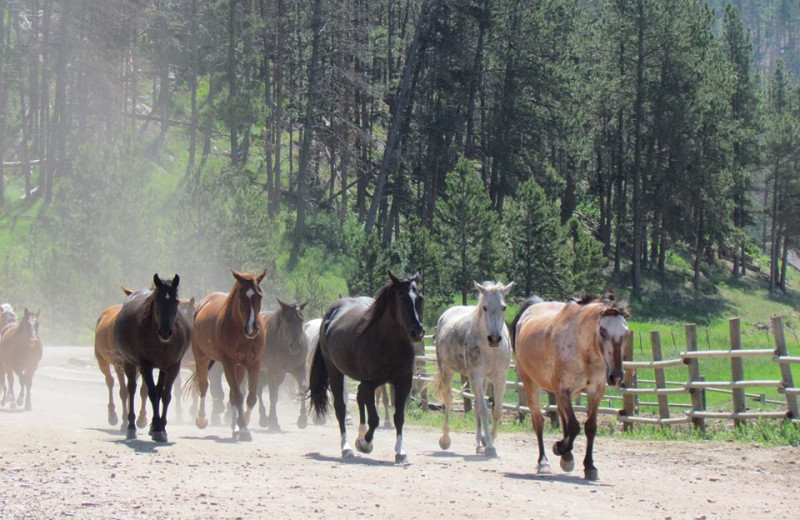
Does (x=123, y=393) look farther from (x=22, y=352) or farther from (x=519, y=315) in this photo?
(x=519, y=315)

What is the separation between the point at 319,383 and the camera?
15273 mm

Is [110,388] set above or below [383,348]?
below

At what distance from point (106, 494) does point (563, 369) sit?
5576 millimetres

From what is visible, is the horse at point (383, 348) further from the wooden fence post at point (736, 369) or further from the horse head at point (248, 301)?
the wooden fence post at point (736, 369)

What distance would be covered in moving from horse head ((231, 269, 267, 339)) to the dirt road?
161 centimetres

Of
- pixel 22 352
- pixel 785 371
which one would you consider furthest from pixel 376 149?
pixel 785 371

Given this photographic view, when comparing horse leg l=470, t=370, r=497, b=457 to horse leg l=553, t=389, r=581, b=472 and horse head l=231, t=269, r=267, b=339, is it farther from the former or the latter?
horse head l=231, t=269, r=267, b=339

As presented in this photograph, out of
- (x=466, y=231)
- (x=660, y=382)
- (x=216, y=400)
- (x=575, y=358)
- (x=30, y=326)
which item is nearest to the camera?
(x=575, y=358)

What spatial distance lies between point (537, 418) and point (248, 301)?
4499mm

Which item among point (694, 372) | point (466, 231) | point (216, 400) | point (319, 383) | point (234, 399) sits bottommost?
point (216, 400)

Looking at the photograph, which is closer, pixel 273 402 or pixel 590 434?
pixel 590 434

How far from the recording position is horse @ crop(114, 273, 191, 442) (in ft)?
46.2

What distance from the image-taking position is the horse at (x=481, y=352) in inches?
547

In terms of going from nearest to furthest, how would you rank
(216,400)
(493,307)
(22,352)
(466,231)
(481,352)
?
(493,307) < (481,352) < (216,400) < (22,352) < (466,231)
